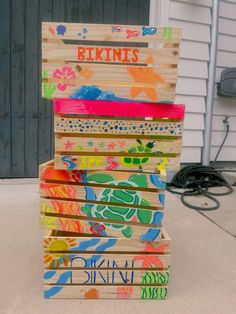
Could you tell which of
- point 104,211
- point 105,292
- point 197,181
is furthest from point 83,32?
point 197,181

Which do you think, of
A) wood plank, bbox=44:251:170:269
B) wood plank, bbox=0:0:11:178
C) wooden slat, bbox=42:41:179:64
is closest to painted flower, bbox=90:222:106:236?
wood plank, bbox=44:251:170:269

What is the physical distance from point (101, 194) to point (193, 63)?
300 centimetres

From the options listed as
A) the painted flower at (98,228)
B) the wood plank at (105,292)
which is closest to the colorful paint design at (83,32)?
the painted flower at (98,228)

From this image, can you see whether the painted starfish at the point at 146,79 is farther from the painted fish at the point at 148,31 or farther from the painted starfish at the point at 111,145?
the painted starfish at the point at 111,145

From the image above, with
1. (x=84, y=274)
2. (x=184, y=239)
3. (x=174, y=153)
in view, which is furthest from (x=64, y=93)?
(x=184, y=239)

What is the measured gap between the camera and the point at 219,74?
435cm

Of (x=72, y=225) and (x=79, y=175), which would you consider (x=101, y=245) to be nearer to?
(x=72, y=225)

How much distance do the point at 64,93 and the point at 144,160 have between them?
0.51 metres

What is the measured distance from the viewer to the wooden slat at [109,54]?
154cm

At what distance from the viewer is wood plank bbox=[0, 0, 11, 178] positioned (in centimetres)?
365

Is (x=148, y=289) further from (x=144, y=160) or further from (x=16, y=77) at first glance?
(x=16, y=77)

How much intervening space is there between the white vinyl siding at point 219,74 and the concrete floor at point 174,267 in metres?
1.57

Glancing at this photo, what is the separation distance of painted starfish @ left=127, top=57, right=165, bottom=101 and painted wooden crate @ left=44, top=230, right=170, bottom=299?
0.74 metres

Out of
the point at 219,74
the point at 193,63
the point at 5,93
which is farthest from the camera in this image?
the point at 219,74
